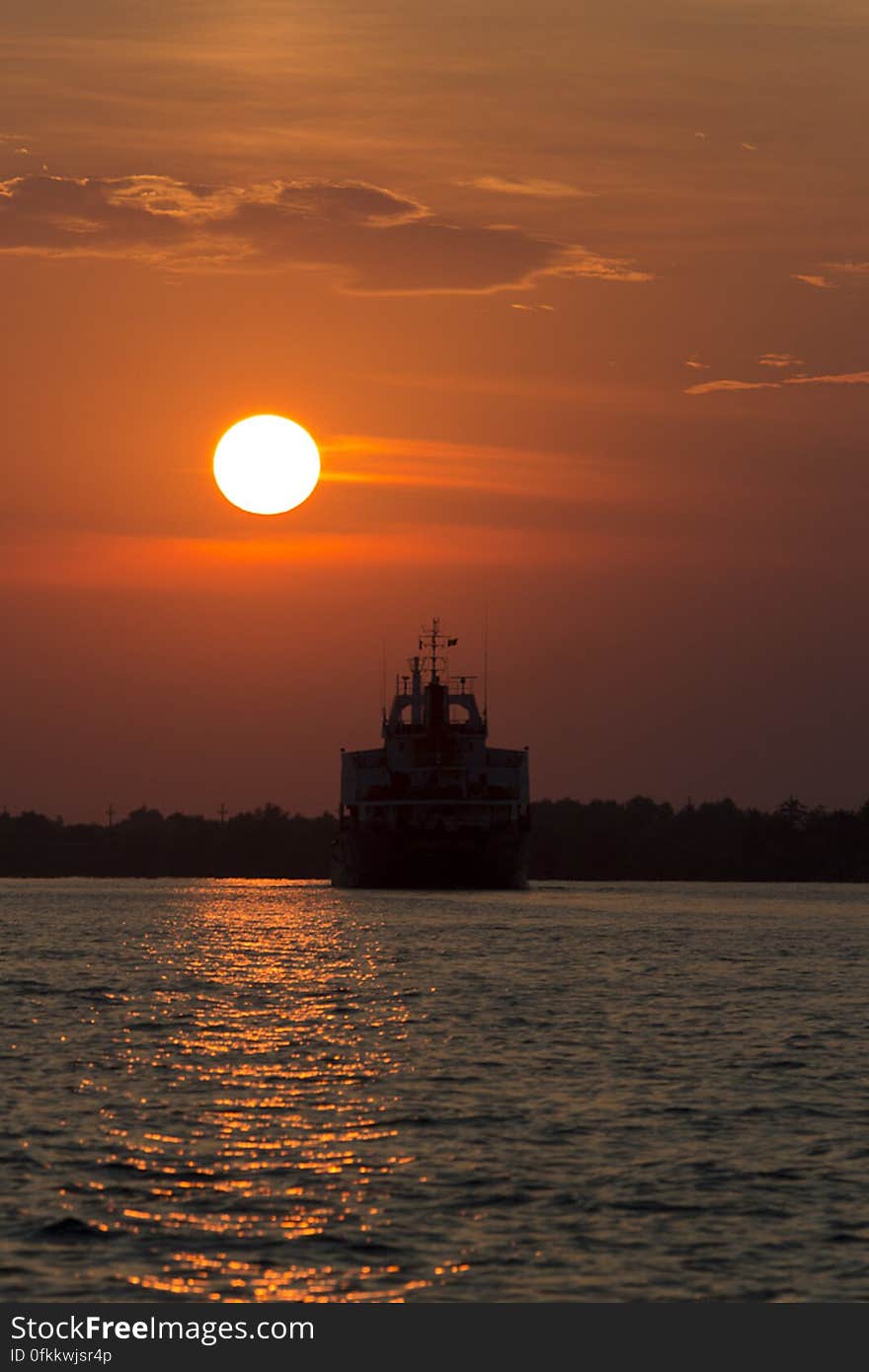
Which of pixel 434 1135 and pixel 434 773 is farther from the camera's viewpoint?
pixel 434 773

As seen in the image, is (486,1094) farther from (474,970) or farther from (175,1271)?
(474,970)

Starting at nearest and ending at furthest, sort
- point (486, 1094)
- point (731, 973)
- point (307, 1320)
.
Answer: point (307, 1320) → point (486, 1094) → point (731, 973)

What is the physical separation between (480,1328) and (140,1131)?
11754mm

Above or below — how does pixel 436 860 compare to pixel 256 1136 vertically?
above

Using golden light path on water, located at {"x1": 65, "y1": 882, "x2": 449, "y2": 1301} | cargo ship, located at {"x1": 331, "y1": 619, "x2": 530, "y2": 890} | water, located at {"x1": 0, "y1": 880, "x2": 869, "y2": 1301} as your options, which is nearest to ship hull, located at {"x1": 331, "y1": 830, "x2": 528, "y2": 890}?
cargo ship, located at {"x1": 331, "y1": 619, "x2": 530, "y2": 890}

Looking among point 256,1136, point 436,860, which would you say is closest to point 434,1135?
point 256,1136

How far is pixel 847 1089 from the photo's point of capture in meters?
33.3

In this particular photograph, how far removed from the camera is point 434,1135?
28.0 meters

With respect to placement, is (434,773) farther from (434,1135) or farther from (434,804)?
(434,1135)

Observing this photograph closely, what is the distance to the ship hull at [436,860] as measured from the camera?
148m

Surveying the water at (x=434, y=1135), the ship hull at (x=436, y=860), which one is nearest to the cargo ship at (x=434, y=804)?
the ship hull at (x=436, y=860)

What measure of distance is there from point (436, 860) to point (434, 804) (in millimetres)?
4374

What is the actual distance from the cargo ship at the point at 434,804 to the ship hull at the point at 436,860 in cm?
8

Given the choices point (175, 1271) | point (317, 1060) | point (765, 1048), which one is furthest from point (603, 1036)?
point (175, 1271)
